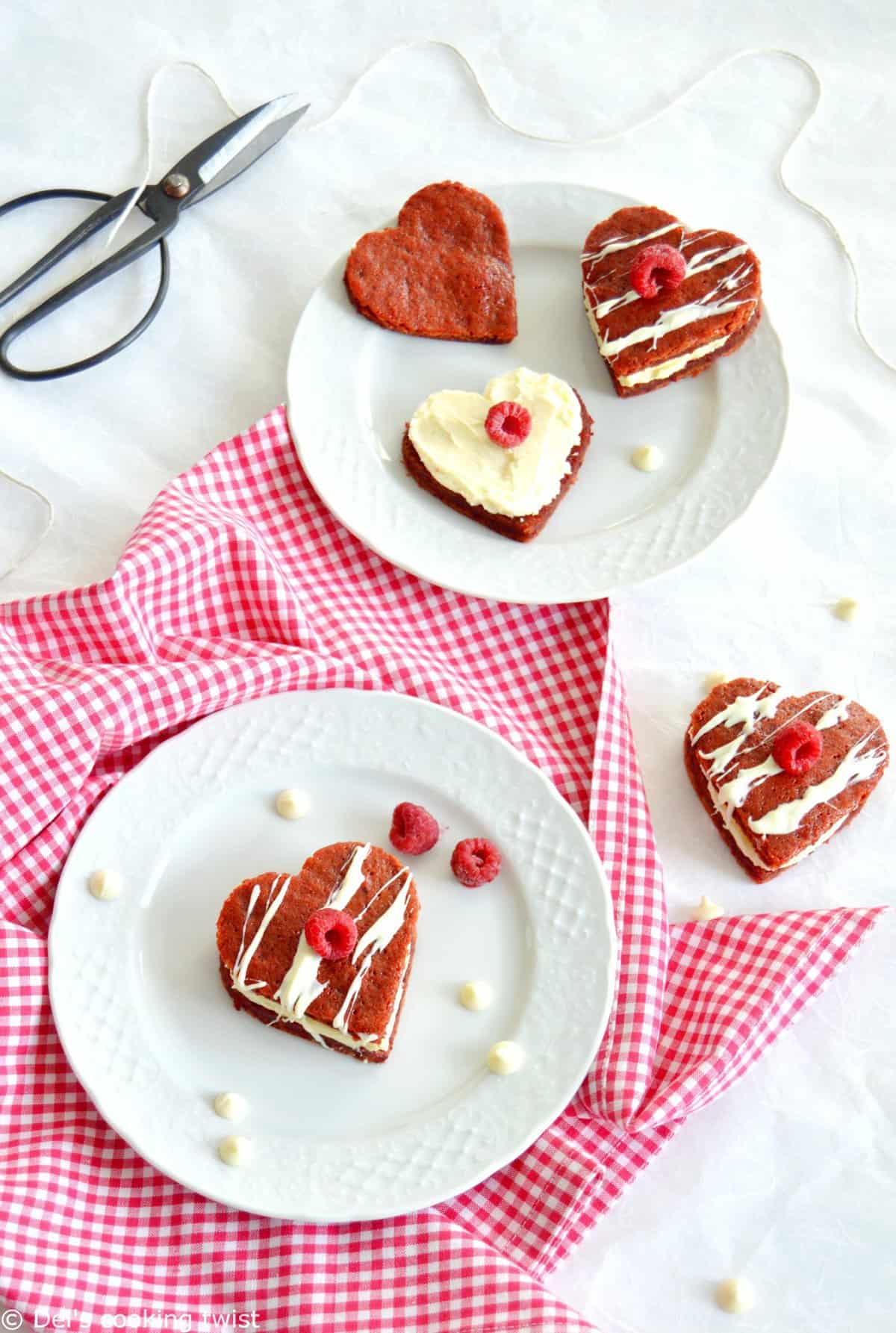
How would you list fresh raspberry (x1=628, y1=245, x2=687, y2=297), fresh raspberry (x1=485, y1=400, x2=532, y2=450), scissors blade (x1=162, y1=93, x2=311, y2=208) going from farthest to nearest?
scissors blade (x1=162, y1=93, x2=311, y2=208), fresh raspberry (x1=628, y1=245, x2=687, y2=297), fresh raspberry (x1=485, y1=400, x2=532, y2=450)

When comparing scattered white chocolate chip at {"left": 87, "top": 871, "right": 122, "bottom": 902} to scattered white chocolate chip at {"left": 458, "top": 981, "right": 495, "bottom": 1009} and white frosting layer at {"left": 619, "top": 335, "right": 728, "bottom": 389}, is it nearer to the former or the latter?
scattered white chocolate chip at {"left": 458, "top": 981, "right": 495, "bottom": 1009}

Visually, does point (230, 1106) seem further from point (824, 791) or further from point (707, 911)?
point (824, 791)

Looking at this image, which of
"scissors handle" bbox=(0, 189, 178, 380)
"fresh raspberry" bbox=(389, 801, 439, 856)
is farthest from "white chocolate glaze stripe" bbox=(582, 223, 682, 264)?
"fresh raspberry" bbox=(389, 801, 439, 856)

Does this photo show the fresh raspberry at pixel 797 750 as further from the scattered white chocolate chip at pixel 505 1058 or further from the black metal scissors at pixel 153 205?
the black metal scissors at pixel 153 205

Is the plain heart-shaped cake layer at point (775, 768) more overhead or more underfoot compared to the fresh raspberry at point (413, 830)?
→ more underfoot

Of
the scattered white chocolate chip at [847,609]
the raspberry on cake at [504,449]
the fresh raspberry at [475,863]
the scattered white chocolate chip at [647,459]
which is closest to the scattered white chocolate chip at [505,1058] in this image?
the fresh raspberry at [475,863]

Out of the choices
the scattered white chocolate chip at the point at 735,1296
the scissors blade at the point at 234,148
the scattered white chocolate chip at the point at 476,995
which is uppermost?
the scissors blade at the point at 234,148
